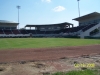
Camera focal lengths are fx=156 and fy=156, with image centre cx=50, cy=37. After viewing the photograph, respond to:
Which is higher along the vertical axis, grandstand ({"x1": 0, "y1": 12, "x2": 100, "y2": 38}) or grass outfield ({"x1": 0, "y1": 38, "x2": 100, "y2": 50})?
grandstand ({"x1": 0, "y1": 12, "x2": 100, "y2": 38})

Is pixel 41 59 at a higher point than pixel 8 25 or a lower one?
lower

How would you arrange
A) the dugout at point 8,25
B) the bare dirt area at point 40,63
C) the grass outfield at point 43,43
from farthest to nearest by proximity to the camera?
the dugout at point 8,25 < the grass outfield at point 43,43 < the bare dirt area at point 40,63

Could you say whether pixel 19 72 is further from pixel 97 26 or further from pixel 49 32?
pixel 49 32

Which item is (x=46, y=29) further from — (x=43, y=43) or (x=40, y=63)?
(x=40, y=63)

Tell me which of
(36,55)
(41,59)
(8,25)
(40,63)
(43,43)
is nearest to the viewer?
(40,63)

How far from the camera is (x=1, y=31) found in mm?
86125

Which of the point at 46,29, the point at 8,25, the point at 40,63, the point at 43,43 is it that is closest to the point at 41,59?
the point at 40,63

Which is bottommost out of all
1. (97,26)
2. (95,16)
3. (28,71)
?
(28,71)

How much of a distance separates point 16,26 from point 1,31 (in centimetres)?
1058

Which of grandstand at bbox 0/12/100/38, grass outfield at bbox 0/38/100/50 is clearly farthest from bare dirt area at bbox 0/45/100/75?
grandstand at bbox 0/12/100/38

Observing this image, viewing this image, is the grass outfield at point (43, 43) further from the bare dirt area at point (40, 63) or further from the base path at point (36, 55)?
the bare dirt area at point (40, 63)

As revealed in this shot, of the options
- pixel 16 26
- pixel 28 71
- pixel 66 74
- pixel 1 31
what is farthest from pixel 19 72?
pixel 16 26

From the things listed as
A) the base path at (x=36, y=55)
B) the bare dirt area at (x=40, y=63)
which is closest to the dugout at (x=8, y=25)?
the base path at (x=36, y=55)

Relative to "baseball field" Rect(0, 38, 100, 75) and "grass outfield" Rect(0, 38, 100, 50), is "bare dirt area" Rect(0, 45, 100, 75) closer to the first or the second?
"baseball field" Rect(0, 38, 100, 75)
